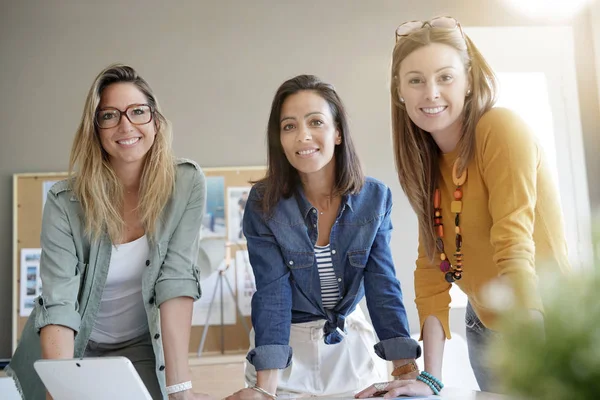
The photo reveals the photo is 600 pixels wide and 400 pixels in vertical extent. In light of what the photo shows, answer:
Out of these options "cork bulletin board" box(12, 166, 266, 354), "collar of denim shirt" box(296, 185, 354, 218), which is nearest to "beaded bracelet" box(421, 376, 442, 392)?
"collar of denim shirt" box(296, 185, 354, 218)

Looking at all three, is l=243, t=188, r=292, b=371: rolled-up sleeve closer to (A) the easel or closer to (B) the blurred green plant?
(B) the blurred green plant

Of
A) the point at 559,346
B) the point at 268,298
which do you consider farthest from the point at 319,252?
the point at 559,346

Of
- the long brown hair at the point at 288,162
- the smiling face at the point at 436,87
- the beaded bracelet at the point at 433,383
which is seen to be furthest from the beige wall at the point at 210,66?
the beaded bracelet at the point at 433,383

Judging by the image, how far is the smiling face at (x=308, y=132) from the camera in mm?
1586

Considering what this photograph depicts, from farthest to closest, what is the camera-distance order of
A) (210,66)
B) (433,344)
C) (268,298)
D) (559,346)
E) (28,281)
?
(210,66) → (28,281) → (268,298) → (433,344) → (559,346)

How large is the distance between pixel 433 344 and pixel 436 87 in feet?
1.96

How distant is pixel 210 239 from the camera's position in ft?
12.0

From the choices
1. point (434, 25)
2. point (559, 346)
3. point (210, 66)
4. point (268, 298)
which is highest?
point (210, 66)

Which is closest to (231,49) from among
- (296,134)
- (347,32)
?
Result: (347,32)

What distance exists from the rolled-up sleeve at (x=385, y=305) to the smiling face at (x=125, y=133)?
677 mm

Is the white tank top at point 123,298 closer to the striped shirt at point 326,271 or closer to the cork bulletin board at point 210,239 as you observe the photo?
the striped shirt at point 326,271

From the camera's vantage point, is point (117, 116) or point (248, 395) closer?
point (248, 395)

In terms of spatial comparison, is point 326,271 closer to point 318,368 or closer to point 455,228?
point 318,368

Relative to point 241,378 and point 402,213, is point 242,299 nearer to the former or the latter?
point 241,378
